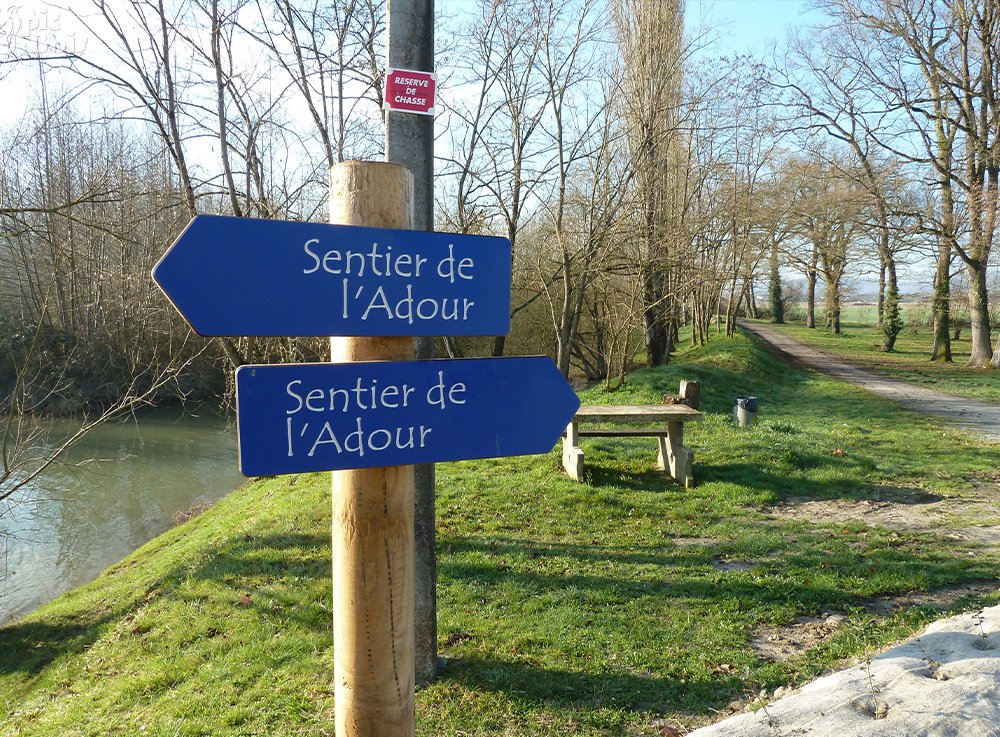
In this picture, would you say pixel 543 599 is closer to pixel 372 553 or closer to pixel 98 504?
pixel 372 553

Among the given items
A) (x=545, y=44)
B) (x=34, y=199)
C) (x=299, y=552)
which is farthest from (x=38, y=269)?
(x=299, y=552)

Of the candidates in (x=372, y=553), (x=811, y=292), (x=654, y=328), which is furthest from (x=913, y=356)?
(x=372, y=553)

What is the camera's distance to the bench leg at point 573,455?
7.22 meters

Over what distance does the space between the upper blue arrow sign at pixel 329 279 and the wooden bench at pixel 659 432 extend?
17.4 feet

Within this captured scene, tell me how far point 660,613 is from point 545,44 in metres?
9.71

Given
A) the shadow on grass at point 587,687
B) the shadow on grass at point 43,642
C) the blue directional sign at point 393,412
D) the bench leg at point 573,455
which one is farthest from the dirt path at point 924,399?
the shadow on grass at point 43,642

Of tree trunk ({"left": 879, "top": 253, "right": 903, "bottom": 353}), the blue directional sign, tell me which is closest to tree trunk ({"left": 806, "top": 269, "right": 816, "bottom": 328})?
tree trunk ({"left": 879, "top": 253, "right": 903, "bottom": 353})

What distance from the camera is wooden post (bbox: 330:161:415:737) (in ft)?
5.66

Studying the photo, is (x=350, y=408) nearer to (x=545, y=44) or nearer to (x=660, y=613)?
(x=660, y=613)

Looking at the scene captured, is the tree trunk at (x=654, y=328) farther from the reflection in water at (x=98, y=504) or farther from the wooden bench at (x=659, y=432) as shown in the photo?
the reflection in water at (x=98, y=504)

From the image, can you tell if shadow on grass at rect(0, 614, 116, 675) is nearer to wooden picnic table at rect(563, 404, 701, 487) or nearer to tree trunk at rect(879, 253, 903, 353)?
wooden picnic table at rect(563, 404, 701, 487)

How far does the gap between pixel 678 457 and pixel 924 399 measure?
10.1m

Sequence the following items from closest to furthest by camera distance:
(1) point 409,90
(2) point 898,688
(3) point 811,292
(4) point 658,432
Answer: (2) point 898,688, (1) point 409,90, (4) point 658,432, (3) point 811,292

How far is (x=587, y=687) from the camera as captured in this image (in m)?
3.35
